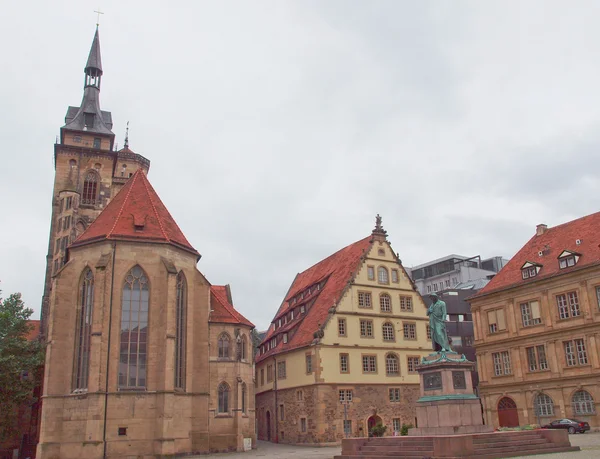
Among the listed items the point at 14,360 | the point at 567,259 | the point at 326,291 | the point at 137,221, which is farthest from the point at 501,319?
the point at 14,360

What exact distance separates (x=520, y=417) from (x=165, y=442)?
26.5m

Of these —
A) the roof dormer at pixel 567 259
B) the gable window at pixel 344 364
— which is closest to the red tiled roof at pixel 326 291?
the gable window at pixel 344 364

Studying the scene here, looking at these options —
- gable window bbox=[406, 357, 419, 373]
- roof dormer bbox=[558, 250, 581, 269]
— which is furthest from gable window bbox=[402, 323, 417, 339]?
roof dormer bbox=[558, 250, 581, 269]

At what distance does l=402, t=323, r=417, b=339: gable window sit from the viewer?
4597 centimetres

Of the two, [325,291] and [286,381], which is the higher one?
A: [325,291]

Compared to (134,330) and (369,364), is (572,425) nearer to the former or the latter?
(369,364)

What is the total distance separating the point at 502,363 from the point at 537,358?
11.4 feet

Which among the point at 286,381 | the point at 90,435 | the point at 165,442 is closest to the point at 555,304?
the point at 286,381

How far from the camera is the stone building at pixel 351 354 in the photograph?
41438 mm

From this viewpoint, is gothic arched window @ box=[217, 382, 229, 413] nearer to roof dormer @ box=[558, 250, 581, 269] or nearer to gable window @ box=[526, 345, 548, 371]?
gable window @ box=[526, 345, 548, 371]

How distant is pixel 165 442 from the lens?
31891 millimetres

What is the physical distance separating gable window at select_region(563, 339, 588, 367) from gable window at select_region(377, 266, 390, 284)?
13.3 m

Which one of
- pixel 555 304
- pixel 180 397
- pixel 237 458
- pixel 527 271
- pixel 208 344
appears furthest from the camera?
pixel 527 271

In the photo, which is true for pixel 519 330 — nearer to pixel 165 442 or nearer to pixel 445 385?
pixel 445 385
